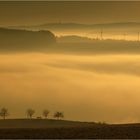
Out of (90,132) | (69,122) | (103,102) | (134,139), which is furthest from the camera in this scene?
(103,102)

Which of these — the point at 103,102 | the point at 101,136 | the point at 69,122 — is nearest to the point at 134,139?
the point at 101,136

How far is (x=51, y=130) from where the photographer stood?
1688cm

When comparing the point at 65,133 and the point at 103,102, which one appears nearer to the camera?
the point at 65,133

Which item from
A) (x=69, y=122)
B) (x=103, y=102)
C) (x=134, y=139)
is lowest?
(x=134, y=139)

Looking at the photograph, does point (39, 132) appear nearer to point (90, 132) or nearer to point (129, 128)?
point (90, 132)

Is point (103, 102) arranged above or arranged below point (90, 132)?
above

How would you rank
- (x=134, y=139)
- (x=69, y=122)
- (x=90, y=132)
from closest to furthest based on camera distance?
(x=134, y=139)
(x=90, y=132)
(x=69, y=122)

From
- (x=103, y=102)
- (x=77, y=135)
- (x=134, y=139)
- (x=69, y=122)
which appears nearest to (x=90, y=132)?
(x=77, y=135)

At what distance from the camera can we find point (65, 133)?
→ 53.7 ft

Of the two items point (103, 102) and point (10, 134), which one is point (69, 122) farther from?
point (103, 102)

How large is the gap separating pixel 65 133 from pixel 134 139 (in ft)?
7.56

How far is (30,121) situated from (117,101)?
5899 cm

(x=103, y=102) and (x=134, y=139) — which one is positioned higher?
(x=103, y=102)

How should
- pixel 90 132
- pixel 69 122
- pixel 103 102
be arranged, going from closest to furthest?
pixel 90 132, pixel 69 122, pixel 103 102
